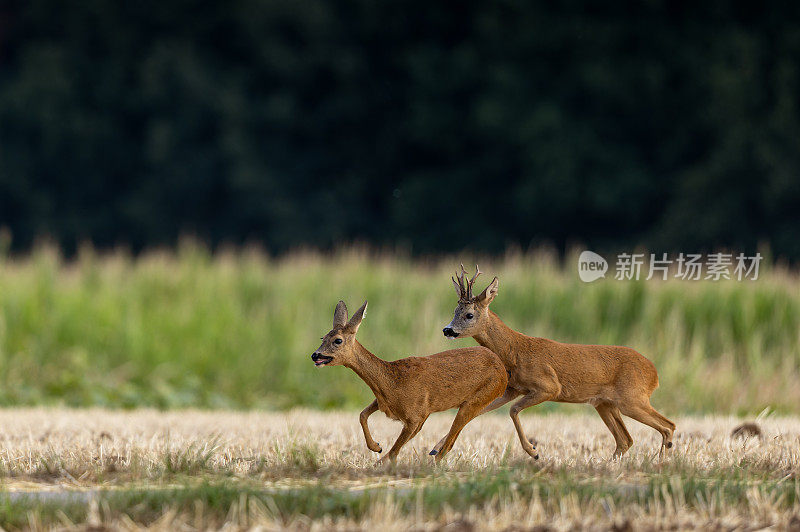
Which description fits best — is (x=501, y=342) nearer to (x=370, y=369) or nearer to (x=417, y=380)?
(x=417, y=380)

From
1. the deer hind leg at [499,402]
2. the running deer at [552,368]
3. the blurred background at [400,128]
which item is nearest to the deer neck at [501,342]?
the running deer at [552,368]

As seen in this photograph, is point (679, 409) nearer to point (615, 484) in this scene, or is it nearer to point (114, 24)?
point (615, 484)

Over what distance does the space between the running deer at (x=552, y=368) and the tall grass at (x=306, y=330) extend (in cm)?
464

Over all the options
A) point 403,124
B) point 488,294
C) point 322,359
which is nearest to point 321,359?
point 322,359

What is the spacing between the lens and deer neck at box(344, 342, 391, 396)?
3404mm

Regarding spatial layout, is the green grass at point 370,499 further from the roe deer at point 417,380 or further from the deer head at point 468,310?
the deer head at point 468,310

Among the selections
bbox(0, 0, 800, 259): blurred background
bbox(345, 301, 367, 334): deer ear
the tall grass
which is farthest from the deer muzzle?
bbox(0, 0, 800, 259): blurred background

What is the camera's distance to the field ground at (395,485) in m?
3.20

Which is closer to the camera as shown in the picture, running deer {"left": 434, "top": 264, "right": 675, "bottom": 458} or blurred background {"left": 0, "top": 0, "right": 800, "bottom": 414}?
running deer {"left": 434, "top": 264, "right": 675, "bottom": 458}

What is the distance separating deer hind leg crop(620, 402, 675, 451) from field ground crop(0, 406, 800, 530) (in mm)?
130

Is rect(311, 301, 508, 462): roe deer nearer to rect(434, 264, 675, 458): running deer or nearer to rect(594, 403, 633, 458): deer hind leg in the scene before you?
rect(434, 264, 675, 458): running deer

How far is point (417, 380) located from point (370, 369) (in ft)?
0.50

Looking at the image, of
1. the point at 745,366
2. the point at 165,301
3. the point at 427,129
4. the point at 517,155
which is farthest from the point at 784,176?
the point at 165,301

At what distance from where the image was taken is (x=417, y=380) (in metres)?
3.46
